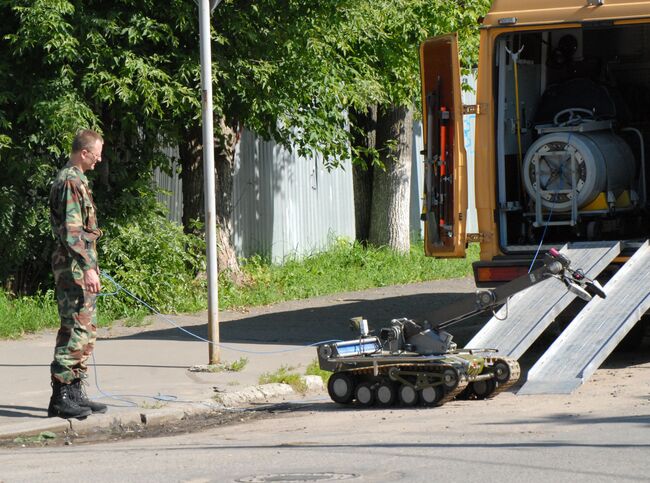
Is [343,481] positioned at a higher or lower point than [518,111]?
lower

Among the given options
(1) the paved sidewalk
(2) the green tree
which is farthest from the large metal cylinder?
(2) the green tree

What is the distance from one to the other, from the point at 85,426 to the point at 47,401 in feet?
2.76

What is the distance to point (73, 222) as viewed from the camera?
852 centimetres

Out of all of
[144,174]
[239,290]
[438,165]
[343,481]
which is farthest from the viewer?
[239,290]

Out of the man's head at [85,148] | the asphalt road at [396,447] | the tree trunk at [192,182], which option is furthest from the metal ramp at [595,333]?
the tree trunk at [192,182]

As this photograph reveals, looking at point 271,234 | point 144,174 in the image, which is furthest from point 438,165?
point 271,234

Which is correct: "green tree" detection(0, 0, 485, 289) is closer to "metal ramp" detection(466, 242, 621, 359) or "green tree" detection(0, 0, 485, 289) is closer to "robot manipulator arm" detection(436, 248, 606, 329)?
"metal ramp" detection(466, 242, 621, 359)

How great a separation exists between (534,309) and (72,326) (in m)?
3.79

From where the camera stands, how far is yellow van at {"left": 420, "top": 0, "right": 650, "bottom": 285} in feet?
37.3

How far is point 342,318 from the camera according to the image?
14.4 m

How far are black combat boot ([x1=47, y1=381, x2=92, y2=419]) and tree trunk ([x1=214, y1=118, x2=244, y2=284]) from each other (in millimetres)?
7733

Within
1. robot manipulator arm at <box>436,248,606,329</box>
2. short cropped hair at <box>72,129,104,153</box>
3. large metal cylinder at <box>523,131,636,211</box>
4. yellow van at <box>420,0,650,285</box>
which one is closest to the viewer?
short cropped hair at <box>72,129,104,153</box>

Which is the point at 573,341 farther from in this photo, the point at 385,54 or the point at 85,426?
the point at 385,54

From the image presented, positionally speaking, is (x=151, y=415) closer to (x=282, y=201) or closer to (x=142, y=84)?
(x=142, y=84)
